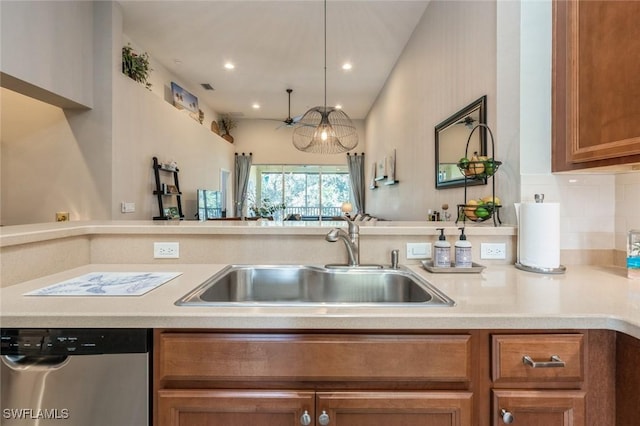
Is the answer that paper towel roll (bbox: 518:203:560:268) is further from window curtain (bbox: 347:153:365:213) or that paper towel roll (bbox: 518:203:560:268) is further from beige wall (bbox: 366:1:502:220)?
window curtain (bbox: 347:153:365:213)

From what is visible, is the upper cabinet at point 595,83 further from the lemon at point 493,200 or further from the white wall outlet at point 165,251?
the white wall outlet at point 165,251

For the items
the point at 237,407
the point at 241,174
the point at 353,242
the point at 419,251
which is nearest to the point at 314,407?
the point at 237,407

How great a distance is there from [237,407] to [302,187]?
7234mm

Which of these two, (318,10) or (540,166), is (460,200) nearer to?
(540,166)

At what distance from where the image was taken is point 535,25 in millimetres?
1549

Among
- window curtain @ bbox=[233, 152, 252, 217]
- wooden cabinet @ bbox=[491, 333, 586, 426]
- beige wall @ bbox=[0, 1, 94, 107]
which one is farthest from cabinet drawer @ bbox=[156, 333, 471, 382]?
window curtain @ bbox=[233, 152, 252, 217]

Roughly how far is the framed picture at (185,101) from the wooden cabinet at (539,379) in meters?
5.44

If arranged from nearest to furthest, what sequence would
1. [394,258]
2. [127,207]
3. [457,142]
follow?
[394,258]
[457,142]
[127,207]

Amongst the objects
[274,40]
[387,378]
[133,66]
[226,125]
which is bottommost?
[387,378]

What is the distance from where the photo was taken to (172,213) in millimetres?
4199

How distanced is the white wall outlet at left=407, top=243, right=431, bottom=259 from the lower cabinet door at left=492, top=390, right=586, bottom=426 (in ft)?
2.33

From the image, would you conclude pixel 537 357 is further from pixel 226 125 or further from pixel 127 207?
pixel 226 125

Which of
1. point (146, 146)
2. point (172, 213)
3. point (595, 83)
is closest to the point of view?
point (595, 83)

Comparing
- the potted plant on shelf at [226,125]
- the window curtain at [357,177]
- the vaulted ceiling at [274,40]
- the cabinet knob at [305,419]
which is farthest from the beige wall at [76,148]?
the window curtain at [357,177]
